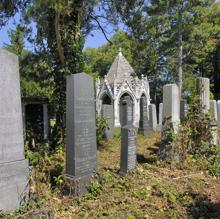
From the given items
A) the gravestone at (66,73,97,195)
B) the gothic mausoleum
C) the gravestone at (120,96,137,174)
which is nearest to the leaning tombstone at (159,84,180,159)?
the gravestone at (120,96,137,174)

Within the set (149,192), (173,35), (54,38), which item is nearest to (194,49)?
(173,35)

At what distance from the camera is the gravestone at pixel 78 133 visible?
5543mm

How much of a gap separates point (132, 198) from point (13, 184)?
2025 millimetres

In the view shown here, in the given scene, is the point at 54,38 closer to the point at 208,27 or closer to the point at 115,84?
the point at 208,27

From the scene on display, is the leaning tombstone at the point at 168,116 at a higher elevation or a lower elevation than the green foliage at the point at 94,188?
higher

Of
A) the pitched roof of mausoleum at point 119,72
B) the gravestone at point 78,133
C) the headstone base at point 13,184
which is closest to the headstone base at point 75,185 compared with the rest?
the gravestone at point 78,133

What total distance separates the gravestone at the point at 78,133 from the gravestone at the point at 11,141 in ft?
2.97

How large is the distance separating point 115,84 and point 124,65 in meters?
4.43

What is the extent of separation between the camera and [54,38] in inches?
396

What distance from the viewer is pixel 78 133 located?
561 centimetres

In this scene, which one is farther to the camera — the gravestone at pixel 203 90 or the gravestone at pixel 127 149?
the gravestone at pixel 203 90

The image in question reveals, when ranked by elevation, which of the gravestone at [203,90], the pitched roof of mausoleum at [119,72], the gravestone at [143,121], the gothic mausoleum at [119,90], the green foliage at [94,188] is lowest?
the green foliage at [94,188]

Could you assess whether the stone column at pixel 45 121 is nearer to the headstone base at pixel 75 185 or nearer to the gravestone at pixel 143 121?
the gravestone at pixel 143 121

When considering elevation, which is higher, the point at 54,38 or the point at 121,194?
the point at 54,38
